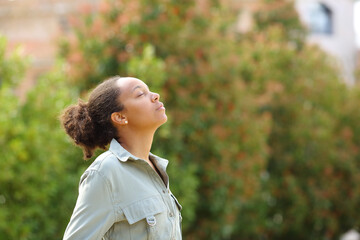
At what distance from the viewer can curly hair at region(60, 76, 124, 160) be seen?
2.70m

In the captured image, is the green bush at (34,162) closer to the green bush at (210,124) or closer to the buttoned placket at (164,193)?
the green bush at (210,124)

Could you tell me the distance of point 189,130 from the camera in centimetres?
912

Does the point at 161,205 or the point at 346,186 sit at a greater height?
the point at 161,205

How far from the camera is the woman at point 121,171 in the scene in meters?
2.45

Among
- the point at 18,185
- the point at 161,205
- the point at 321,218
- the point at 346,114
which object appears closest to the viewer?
the point at 161,205

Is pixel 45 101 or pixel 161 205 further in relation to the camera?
pixel 45 101

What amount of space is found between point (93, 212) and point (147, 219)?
23 centimetres

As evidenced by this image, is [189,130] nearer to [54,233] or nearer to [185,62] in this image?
[185,62]

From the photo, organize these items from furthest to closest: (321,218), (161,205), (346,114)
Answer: (346,114)
(321,218)
(161,205)

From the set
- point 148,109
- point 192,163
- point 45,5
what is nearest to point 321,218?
Answer: point 192,163

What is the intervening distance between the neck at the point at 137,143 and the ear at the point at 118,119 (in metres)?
0.07

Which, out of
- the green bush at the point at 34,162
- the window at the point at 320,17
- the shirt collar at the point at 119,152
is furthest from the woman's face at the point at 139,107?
the window at the point at 320,17

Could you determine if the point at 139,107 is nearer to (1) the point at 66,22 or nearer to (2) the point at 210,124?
(2) the point at 210,124

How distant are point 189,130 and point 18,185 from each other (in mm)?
3194
